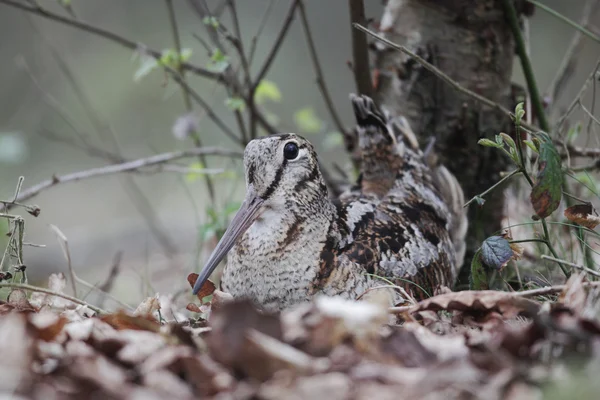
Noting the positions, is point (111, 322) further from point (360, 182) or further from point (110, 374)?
point (360, 182)

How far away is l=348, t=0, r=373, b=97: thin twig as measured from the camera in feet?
10.1

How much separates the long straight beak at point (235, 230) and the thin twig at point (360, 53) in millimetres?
1038

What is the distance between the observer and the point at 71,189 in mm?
8539

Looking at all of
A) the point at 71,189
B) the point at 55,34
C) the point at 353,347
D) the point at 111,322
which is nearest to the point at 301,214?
the point at 111,322

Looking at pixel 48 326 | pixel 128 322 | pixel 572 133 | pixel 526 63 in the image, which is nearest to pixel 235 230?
pixel 128 322

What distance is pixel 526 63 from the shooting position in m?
3.15

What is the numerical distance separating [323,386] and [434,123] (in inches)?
89.9

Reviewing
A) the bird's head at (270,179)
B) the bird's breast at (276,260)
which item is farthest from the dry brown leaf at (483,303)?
the bird's head at (270,179)

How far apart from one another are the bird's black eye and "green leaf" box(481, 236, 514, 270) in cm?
76

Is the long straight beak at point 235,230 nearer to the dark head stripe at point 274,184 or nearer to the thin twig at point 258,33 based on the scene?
the dark head stripe at point 274,184

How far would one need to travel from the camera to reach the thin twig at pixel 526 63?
311 centimetres

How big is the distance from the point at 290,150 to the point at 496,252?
0.82 m

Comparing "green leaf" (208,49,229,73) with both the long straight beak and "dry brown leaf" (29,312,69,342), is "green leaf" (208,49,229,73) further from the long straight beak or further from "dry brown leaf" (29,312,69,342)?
"dry brown leaf" (29,312,69,342)

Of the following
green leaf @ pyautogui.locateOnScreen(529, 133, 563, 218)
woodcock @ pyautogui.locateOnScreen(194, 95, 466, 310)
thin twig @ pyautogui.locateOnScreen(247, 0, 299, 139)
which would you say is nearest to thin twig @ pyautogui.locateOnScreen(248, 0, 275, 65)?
thin twig @ pyautogui.locateOnScreen(247, 0, 299, 139)
